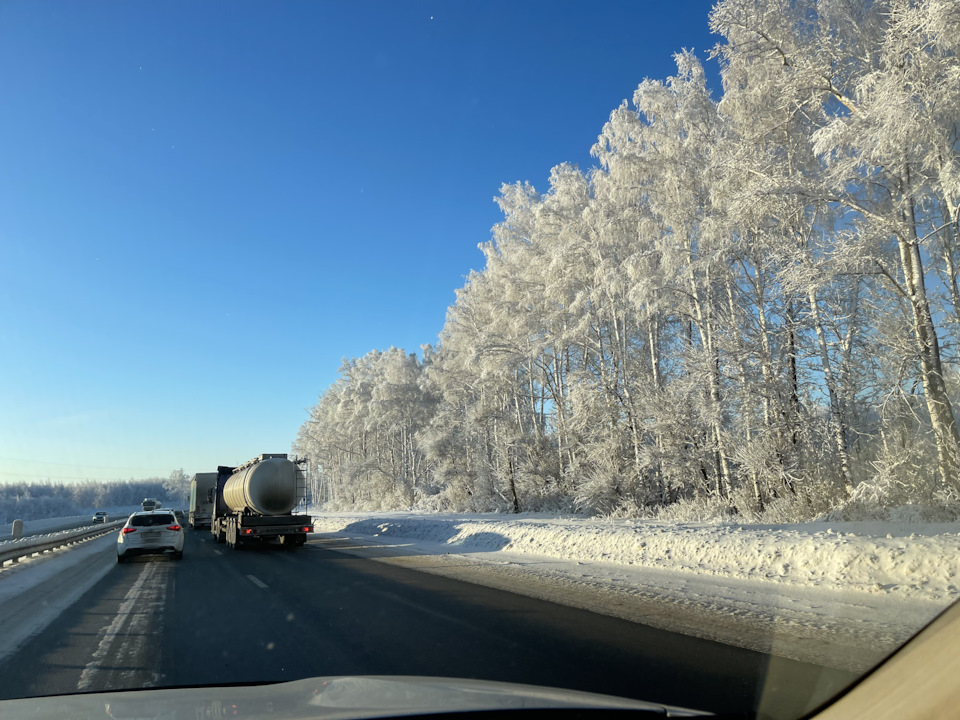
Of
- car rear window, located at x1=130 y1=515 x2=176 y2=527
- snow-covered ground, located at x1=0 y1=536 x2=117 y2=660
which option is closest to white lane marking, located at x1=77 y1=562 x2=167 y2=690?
snow-covered ground, located at x1=0 y1=536 x2=117 y2=660

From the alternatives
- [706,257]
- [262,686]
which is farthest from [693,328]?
[262,686]

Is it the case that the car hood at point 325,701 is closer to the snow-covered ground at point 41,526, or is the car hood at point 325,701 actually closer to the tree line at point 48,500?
the snow-covered ground at point 41,526

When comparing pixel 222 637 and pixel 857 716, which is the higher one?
pixel 857 716

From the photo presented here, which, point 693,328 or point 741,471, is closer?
point 741,471

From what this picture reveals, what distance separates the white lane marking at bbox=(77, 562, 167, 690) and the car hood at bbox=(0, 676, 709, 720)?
9.54 feet

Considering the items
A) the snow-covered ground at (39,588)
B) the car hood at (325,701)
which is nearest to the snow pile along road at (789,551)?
the car hood at (325,701)

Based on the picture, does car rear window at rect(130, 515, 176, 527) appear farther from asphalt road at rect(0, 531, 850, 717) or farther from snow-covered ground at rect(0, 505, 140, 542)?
snow-covered ground at rect(0, 505, 140, 542)

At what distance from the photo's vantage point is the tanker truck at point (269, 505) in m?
22.9

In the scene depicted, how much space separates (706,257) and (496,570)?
10.8 meters

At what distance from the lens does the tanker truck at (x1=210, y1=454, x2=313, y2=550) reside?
22.9 meters

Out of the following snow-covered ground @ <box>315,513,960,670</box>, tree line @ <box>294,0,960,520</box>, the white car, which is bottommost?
snow-covered ground @ <box>315,513,960,670</box>

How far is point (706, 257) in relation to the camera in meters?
18.3

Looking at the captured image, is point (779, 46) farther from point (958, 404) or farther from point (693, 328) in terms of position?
point (693, 328)

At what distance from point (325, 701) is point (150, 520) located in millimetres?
19548
